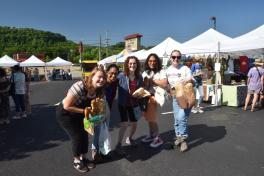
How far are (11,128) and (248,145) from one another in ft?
18.4

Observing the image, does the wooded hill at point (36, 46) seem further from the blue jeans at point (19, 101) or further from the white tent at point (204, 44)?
the blue jeans at point (19, 101)

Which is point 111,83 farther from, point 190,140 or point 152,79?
point 190,140

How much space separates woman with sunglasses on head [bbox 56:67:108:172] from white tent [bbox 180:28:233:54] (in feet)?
24.4

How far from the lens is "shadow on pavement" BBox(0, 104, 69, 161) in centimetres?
559

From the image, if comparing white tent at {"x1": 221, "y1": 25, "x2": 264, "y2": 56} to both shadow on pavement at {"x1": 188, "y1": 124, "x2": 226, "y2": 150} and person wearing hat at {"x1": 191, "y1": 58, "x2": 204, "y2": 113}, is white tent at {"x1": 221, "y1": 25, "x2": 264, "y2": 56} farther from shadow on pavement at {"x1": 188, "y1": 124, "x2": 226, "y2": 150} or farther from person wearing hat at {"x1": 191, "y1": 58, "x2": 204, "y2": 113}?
shadow on pavement at {"x1": 188, "y1": 124, "x2": 226, "y2": 150}

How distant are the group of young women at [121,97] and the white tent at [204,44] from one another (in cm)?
612

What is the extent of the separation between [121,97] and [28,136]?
2870 millimetres

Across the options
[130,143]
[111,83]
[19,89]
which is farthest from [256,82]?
[19,89]

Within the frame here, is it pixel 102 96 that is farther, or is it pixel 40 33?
pixel 40 33

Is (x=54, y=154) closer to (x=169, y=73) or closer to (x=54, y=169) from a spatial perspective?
(x=54, y=169)

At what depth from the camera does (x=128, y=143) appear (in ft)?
18.4

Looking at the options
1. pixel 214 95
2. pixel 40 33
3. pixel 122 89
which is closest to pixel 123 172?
pixel 122 89

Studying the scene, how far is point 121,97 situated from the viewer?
505 centimetres

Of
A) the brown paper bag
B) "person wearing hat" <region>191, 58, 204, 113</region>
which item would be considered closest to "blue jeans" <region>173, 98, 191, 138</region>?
the brown paper bag
